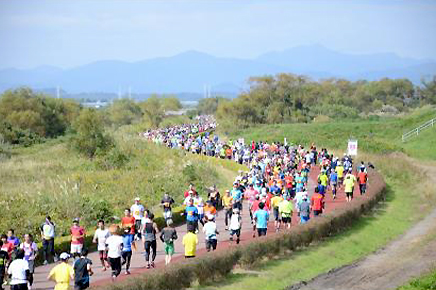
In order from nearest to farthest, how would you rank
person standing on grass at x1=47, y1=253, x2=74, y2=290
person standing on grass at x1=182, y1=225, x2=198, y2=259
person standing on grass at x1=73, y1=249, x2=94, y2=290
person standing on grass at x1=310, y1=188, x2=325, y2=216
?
person standing on grass at x1=47, y1=253, x2=74, y2=290, person standing on grass at x1=73, y1=249, x2=94, y2=290, person standing on grass at x1=182, y1=225, x2=198, y2=259, person standing on grass at x1=310, y1=188, x2=325, y2=216

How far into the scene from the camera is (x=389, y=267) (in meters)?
22.6

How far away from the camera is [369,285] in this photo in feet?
66.2

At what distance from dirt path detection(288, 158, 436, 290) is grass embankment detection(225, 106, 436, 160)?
103 feet

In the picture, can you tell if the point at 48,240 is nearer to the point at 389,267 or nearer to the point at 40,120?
the point at 389,267

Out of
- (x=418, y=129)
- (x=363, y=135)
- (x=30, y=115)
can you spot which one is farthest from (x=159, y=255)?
(x=30, y=115)

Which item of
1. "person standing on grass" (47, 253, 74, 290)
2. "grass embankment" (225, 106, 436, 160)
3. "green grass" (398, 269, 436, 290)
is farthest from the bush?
"grass embankment" (225, 106, 436, 160)

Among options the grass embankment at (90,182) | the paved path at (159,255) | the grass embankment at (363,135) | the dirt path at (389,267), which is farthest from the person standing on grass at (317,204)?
the grass embankment at (363,135)

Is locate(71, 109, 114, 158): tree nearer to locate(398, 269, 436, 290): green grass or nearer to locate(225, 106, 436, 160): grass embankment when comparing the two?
locate(225, 106, 436, 160): grass embankment

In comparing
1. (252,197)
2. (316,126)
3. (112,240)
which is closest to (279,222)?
(252,197)

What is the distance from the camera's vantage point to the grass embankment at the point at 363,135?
6053 centimetres

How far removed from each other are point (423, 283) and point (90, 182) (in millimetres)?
20467

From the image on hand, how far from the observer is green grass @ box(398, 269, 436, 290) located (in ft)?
59.0

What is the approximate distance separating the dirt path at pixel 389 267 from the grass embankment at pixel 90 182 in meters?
9.63

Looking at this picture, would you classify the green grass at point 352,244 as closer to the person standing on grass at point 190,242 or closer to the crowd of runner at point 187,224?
the person standing on grass at point 190,242
